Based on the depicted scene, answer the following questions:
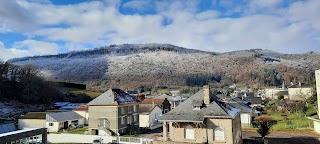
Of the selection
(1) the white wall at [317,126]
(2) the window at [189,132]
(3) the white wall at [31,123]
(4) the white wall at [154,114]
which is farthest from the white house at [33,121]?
(1) the white wall at [317,126]

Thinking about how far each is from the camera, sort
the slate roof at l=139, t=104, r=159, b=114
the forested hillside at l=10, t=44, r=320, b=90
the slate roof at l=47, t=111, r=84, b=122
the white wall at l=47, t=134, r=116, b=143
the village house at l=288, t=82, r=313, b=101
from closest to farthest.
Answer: the white wall at l=47, t=134, r=116, b=143, the slate roof at l=47, t=111, r=84, b=122, the slate roof at l=139, t=104, r=159, b=114, the village house at l=288, t=82, r=313, b=101, the forested hillside at l=10, t=44, r=320, b=90

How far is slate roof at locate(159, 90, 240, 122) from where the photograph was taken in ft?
81.3

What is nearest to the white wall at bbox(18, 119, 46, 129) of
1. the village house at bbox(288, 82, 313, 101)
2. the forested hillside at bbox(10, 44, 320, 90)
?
the village house at bbox(288, 82, 313, 101)

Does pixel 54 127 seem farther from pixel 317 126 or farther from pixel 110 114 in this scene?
pixel 317 126

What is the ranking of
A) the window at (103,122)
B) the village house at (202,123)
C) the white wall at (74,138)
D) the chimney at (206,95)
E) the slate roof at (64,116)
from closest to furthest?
the village house at (202,123) → the chimney at (206,95) → the white wall at (74,138) → the window at (103,122) → the slate roof at (64,116)

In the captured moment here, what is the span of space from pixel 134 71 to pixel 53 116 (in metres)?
131

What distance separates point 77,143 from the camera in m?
32.8

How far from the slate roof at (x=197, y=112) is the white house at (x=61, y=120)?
2283cm

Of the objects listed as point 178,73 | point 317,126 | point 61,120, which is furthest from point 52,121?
point 178,73

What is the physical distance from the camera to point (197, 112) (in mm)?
25719

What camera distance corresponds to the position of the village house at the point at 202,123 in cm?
2459

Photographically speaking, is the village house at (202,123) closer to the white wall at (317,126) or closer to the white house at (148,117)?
the white wall at (317,126)

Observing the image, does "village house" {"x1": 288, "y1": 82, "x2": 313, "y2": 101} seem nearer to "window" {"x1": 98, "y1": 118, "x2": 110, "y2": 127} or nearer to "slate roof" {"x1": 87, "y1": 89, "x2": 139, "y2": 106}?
"slate roof" {"x1": 87, "y1": 89, "x2": 139, "y2": 106}

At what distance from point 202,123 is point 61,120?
26609mm
